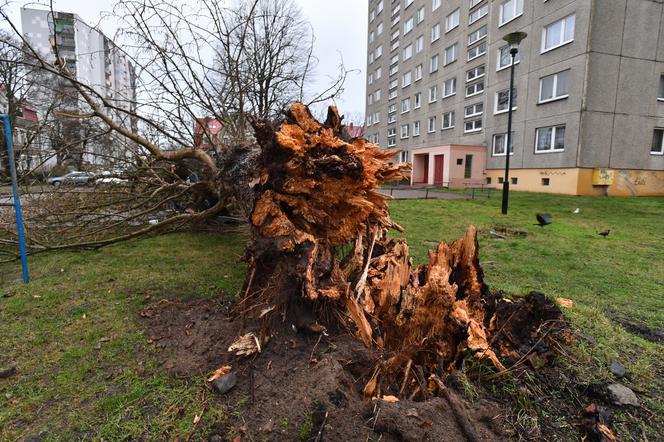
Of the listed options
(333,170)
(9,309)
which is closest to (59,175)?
(9,309)

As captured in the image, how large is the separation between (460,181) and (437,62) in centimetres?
1151

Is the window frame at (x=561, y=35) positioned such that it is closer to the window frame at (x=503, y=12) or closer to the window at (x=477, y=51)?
the window frame at (x=503, y=12)

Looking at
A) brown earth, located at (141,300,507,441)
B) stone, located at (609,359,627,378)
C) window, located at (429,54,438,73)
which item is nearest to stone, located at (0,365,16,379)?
brown earth, located at (141,300,507,441)

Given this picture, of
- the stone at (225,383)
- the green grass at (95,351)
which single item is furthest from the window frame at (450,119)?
the stone at (225,383)

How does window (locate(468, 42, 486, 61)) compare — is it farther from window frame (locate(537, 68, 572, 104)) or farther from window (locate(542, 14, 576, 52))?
window frame (locate(537, 68, 572, 104))

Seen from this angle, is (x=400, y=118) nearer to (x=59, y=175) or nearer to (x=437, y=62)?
(x=437, y=62)

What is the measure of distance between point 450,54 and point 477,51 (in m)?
3.63

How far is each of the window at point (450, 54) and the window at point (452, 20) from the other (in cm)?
131

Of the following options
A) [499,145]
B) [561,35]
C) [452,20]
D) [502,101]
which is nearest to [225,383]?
[561,35]

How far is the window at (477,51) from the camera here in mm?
22172

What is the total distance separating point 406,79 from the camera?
32.9 m

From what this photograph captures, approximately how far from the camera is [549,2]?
16.7m

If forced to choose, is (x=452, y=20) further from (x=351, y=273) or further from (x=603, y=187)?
(x=351, y=273)

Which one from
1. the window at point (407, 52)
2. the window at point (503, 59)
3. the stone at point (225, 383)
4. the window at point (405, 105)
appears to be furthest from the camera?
the window at point (405, 105)
